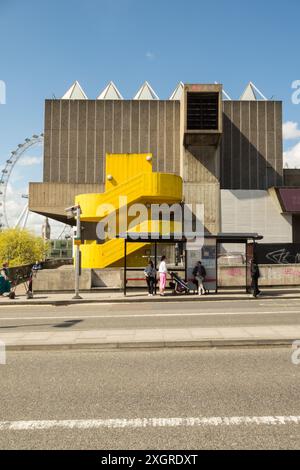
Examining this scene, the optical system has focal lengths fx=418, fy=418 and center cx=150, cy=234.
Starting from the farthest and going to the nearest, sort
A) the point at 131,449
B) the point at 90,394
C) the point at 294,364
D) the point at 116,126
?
the point at 116,126
the point at 294,364
the point at 90,394
the point at 131,449

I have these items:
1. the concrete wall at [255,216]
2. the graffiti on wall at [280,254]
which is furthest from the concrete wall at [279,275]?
the concrete wall at [255,216]

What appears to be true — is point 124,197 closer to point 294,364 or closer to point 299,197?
point 299,197

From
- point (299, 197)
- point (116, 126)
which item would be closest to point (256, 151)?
point (299, 197)

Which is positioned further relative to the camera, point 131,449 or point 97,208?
point 97,208


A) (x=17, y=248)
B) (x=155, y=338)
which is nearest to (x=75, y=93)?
(x=17, y=248)

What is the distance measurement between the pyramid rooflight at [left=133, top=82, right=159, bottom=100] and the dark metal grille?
20983mm

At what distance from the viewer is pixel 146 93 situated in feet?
196

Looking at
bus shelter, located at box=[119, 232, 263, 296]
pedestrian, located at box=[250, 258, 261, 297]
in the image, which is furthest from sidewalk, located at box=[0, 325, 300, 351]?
bus shelter, located at box=[119, 232, 263, 296]

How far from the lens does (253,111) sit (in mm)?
49375

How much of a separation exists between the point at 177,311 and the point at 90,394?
29.9ft

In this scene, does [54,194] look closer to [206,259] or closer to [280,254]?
[280,254]

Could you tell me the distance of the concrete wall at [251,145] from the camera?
49.3m

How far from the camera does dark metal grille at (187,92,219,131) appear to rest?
39500 mm

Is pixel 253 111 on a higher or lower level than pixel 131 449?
higher
